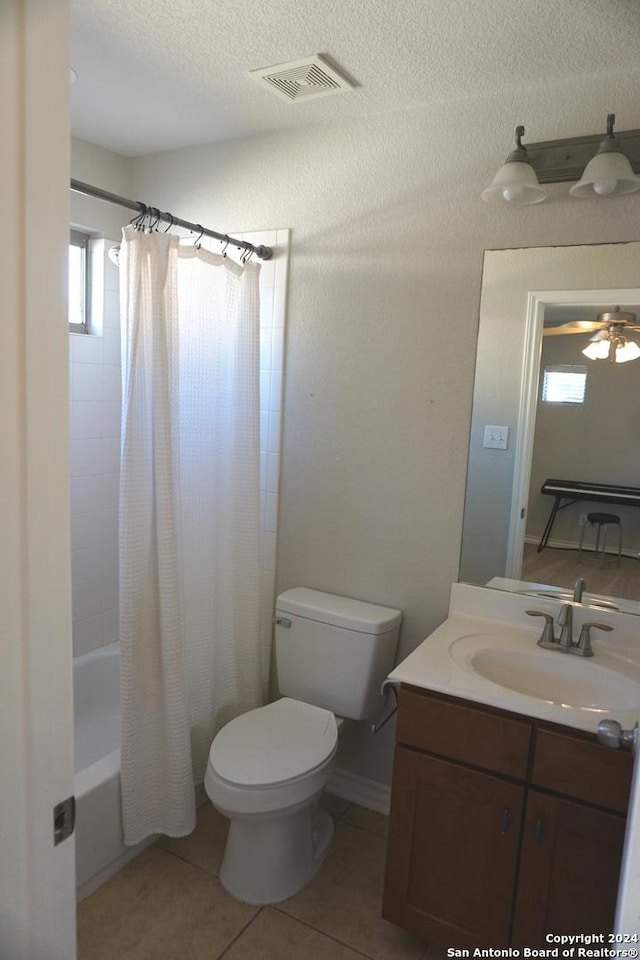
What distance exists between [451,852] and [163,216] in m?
2.00

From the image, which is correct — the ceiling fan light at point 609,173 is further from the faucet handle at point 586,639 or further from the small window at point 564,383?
the faucet handle at point 586,639

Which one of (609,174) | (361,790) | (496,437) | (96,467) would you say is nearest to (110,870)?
→ (361,790)

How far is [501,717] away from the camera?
153cm

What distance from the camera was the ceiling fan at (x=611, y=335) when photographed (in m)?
1.84

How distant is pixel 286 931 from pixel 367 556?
3.85ft

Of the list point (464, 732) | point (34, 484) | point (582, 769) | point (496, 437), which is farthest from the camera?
point (496, 437)

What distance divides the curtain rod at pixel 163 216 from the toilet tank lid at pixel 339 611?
1292 millimetres

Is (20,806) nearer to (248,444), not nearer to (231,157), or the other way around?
(248,444)

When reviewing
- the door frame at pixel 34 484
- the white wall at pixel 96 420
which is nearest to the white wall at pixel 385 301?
the white wall at pixel 96 420

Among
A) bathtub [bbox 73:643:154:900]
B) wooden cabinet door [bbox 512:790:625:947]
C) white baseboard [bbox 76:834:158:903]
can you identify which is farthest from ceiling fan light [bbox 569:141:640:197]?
white baseboard [bbox 76:834:158:903]

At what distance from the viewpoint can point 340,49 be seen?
173 cm

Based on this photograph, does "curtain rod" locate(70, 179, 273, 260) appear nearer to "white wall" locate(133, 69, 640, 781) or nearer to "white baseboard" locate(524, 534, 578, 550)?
"white wall" locate(133, 69, 640, 781)

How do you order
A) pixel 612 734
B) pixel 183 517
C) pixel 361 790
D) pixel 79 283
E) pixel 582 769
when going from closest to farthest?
1. pixel 612 734
2. pixel 582 769
3. pixel 183 517
4. pixel 361 790
5. pixel 79 283

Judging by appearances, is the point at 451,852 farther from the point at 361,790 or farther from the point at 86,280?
the point at 86,280
